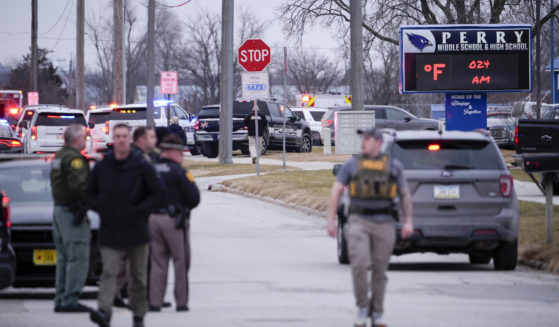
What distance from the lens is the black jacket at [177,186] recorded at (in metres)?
10.6

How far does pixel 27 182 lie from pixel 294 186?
14.4 metres

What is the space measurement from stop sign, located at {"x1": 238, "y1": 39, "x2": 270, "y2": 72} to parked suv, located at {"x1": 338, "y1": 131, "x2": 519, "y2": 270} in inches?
661

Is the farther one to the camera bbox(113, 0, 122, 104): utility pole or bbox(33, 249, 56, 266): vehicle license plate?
bbox(113, 0, 122, 104): utility pole

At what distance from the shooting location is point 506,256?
14445 mm

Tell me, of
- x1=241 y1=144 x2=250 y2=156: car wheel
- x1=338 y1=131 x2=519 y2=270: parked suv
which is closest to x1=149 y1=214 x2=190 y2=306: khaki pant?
x1=338 y1=131 x2=519 y2=270: parked suv

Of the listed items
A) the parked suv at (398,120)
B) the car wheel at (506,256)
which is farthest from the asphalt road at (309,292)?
the parked suv at (398,120)

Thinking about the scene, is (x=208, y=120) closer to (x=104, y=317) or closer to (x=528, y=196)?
(x=528, y=196)

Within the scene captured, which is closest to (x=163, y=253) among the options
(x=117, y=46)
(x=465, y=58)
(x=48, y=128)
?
(x=465, y=58)

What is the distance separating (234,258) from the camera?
15750mm

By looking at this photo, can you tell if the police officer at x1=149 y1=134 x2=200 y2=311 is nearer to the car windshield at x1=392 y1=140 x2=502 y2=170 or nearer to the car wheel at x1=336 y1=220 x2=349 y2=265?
the car windshield at x1=392 y1=140 x2=502 y2=170

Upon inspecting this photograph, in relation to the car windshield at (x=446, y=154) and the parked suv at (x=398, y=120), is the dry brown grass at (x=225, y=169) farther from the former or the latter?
the car windshield at (x=446, y=154)

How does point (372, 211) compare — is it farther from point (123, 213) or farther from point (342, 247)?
point (342, 247)

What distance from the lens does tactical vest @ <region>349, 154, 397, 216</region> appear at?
31.9 feet

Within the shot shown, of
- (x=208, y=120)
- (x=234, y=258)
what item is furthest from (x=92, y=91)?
(x=234, y=258)
